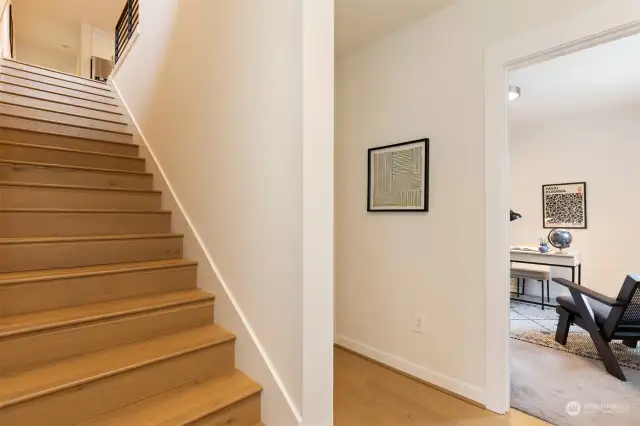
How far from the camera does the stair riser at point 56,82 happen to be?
11.7 feet

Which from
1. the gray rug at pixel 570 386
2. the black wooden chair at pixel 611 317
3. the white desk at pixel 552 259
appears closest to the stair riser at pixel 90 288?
the gray rug at pixel 570 386

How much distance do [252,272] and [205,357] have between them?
0.44m

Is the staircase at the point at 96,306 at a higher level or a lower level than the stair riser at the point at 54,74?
lower

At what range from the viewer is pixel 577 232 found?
457cm

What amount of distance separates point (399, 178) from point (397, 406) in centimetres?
149

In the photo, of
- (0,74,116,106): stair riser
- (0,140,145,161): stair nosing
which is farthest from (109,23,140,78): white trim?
(0,140,145,161): stair nosing

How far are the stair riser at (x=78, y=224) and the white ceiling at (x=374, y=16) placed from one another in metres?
1.87

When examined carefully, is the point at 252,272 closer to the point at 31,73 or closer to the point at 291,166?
the point at 291,166

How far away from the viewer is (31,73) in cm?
369

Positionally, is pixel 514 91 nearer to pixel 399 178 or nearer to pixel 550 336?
pixel 399 178

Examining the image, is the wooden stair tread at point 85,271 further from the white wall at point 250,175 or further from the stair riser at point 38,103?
the stair riser at point 38,103

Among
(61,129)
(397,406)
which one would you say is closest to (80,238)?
(61,129)

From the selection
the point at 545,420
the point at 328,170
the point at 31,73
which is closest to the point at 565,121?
the point at 545,420

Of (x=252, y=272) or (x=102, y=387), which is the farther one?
(x=252, y=272)
